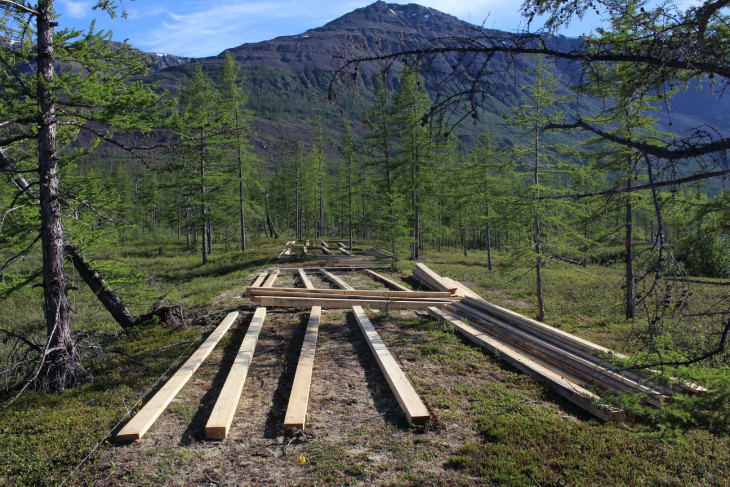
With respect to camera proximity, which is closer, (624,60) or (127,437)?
(624,60)

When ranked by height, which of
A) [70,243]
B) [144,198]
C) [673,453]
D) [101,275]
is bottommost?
[673,453]

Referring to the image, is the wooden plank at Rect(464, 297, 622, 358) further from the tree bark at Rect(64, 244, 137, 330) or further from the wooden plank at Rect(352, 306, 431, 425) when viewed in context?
the tree bark at Rect(64, 244, 137, 330)

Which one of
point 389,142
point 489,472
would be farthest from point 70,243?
point 389,142

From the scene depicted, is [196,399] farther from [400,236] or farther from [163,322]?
[400,236]

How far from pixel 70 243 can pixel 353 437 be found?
6.43 m

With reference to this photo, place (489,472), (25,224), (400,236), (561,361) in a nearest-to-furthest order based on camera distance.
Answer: (489,472)
(561,361)
(25,224)
(400,236)

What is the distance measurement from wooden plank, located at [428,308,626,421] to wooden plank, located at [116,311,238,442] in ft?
15.6

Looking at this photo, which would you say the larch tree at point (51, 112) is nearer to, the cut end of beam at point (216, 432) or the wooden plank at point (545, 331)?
the cut end of beam at point (216, 432)

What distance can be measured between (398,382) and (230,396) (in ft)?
6.89

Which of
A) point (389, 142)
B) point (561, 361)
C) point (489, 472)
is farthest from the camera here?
point (389, 142)

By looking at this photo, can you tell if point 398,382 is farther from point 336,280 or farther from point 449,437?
point 336,280

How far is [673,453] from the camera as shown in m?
3.94

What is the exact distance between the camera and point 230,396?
16.6ft

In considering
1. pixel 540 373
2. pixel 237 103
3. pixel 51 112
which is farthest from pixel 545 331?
pixel 237 103
